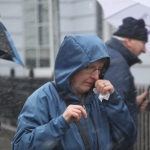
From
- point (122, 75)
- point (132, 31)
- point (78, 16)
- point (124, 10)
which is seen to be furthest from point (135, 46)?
point (78, 16)

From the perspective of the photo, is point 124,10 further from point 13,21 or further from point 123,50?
point 13,21

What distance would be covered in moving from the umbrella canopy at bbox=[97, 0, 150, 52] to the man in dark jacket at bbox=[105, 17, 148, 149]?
475 mm

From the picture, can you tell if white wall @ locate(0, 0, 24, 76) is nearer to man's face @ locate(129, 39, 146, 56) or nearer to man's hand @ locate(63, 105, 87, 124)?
man's face @ locate(129, 39, 146, 56)

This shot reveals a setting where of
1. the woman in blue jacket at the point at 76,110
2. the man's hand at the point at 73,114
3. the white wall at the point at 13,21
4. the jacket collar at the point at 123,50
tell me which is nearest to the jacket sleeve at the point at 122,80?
the jacket collar at the point at 123,50

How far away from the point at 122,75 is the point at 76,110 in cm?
147

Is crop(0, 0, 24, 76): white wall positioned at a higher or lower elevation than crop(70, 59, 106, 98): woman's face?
lower

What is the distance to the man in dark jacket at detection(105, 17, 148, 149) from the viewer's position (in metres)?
3.88

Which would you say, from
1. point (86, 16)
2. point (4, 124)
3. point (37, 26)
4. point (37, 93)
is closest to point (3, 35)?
point (37, 93)

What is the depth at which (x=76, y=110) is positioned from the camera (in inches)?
98.7

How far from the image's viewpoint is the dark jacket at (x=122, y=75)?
12.6 feet

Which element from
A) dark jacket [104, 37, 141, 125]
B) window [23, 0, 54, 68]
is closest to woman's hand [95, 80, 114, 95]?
dark jacket [104, 37, 141, 125]

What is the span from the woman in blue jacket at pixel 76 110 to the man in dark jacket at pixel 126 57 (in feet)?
2.94

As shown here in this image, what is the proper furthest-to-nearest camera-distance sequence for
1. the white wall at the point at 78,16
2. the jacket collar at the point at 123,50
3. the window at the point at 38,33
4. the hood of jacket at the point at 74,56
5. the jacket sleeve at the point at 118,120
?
the window at the point at 38,33 → the white wall at the point at 78,16 → the jacket collar at the point at 123,50 → the jacket sleeve at the point at 118,120 → the hood of jacket at the point at 74,56

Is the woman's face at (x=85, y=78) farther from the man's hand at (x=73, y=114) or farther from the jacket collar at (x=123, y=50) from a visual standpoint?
the jacket collar at (x=123, y=50)
